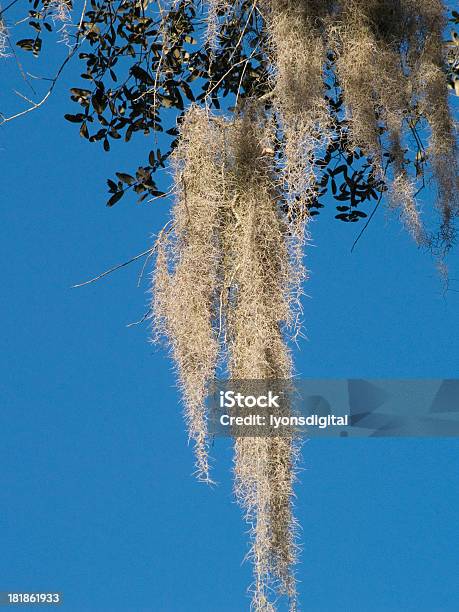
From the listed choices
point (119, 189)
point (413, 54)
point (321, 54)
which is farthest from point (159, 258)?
point (413, 54)

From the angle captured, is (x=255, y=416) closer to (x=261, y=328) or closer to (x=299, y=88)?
(x=261, y=328)

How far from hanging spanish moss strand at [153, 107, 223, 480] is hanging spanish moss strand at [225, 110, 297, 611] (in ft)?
0.13

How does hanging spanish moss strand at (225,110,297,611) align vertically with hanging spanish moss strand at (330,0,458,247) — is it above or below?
below

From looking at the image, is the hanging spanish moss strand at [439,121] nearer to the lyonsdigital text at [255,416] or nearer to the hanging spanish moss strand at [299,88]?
the hanging spanish moss strand at [299,88]

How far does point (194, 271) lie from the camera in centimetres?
184

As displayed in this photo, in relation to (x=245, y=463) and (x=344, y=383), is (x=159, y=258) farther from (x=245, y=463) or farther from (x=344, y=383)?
(x=344, y=383)

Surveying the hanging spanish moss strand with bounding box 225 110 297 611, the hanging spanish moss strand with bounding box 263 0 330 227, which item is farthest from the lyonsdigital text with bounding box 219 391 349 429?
the hanging spanish moss strand with bounding box 263 0 330 227

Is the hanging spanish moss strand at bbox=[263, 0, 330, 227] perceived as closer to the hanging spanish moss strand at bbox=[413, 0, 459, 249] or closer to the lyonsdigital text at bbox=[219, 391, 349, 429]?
the hanging spanish moss strand at bbox=[413, 0, 459, 249]

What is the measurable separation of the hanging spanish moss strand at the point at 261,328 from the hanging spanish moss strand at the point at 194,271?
0.04 metres

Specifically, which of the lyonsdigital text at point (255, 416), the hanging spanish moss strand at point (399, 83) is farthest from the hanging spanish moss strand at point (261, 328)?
the hanging spanish moss strand at point (399, 83)

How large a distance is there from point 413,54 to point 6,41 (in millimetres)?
845

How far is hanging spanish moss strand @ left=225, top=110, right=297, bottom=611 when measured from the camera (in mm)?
1742

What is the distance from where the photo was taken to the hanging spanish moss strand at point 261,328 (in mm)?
1742

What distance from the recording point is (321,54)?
6.16 feet
